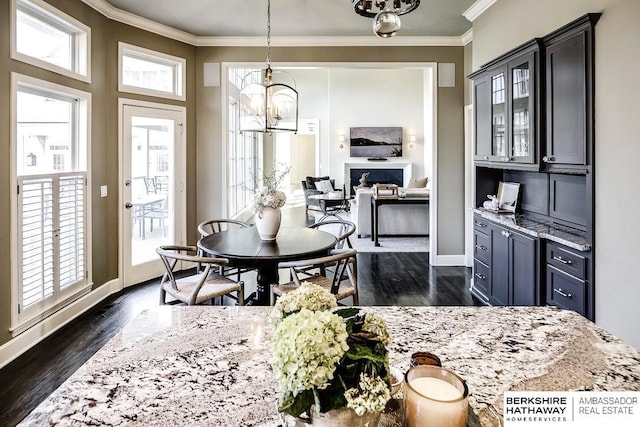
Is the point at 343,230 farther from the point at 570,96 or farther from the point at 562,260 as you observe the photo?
the point at 570,96

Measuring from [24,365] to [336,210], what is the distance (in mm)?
8481

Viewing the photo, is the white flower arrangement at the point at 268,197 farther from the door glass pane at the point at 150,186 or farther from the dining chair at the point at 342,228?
the door glass pane at the point at 150,186

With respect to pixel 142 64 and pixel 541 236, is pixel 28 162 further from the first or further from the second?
pixel 541 236

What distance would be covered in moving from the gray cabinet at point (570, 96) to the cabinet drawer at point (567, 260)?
0.58 metres

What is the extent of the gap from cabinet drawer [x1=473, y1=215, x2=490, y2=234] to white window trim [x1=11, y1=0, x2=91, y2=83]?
421 centimetres

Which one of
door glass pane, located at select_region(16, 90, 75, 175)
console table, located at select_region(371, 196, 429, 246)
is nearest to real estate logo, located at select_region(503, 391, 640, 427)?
door glass pane, located at select_region(16, 90, 75, 175)

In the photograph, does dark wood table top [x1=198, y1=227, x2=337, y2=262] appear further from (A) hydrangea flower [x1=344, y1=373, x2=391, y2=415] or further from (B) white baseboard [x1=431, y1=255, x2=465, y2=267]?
(B) white baseboard [x1=431, y1=255, x2=465, y2=267]

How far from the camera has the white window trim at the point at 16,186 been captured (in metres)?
3.21

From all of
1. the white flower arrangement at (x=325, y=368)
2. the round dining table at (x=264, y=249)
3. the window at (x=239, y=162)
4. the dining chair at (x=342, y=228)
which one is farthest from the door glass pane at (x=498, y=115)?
the window at (x=239, y=162)

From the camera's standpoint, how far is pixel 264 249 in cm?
330

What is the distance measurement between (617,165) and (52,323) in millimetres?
4486

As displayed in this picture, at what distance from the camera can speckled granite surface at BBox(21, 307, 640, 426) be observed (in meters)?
0.94

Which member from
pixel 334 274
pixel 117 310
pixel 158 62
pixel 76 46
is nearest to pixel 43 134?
pixel 76 46

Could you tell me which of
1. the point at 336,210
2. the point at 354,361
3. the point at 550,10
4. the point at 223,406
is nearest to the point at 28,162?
the point at 223,406
